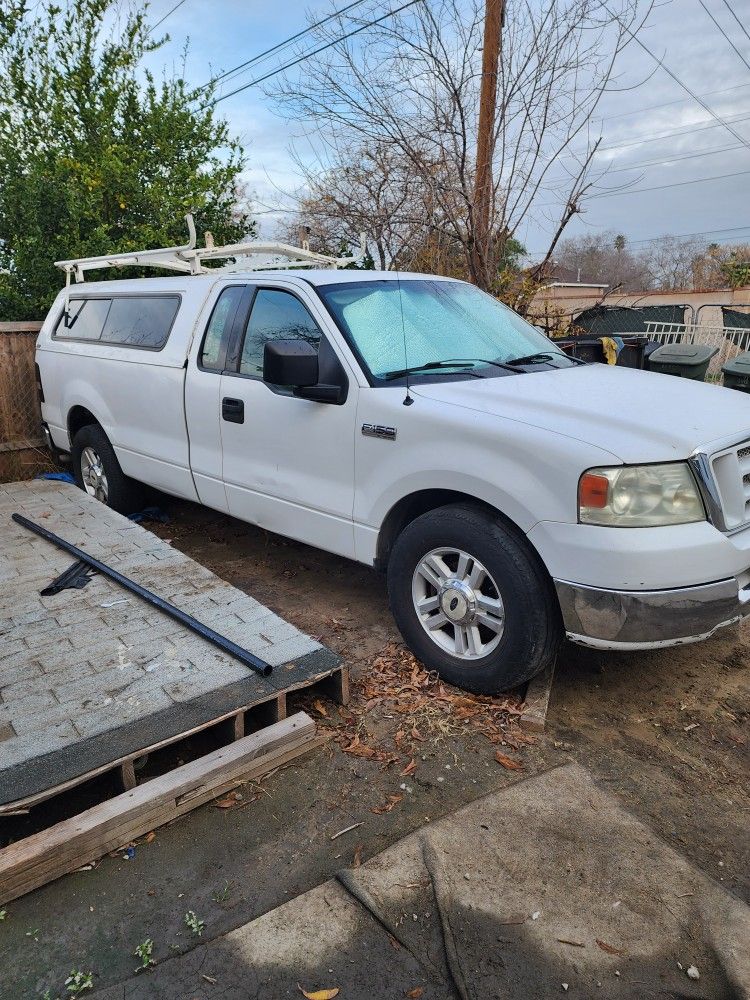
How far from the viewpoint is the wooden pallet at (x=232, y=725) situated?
8.21 ft

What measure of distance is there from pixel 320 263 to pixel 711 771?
5.12 metres

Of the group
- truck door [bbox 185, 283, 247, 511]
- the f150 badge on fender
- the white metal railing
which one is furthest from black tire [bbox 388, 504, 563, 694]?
the white metal railing

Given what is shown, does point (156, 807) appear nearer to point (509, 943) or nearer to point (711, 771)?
point (509, 943)

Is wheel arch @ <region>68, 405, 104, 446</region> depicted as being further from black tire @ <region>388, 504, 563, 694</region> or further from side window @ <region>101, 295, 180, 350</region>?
black tire @ <region>388, 504, 563, 694</region>

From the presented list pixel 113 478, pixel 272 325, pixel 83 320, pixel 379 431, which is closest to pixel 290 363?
pixel 379 431

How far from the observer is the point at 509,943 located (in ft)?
7.32

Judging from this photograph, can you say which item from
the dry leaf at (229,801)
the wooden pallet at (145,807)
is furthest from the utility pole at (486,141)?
the dry leaf at (229,801)

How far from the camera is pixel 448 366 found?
153 inches

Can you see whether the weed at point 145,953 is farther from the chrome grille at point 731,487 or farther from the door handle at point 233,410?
the door handle at point 233,410

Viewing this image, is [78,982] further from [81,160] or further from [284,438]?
[81,160]

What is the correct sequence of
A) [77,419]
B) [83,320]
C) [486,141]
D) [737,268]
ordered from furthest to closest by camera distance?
[737,268] < [486,141] < [77,419] < [83,320]

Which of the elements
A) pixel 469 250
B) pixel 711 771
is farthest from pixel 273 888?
pixel 469 250

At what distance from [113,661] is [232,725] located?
0.73 metres

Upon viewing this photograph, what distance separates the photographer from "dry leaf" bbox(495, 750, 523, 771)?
3.08m
